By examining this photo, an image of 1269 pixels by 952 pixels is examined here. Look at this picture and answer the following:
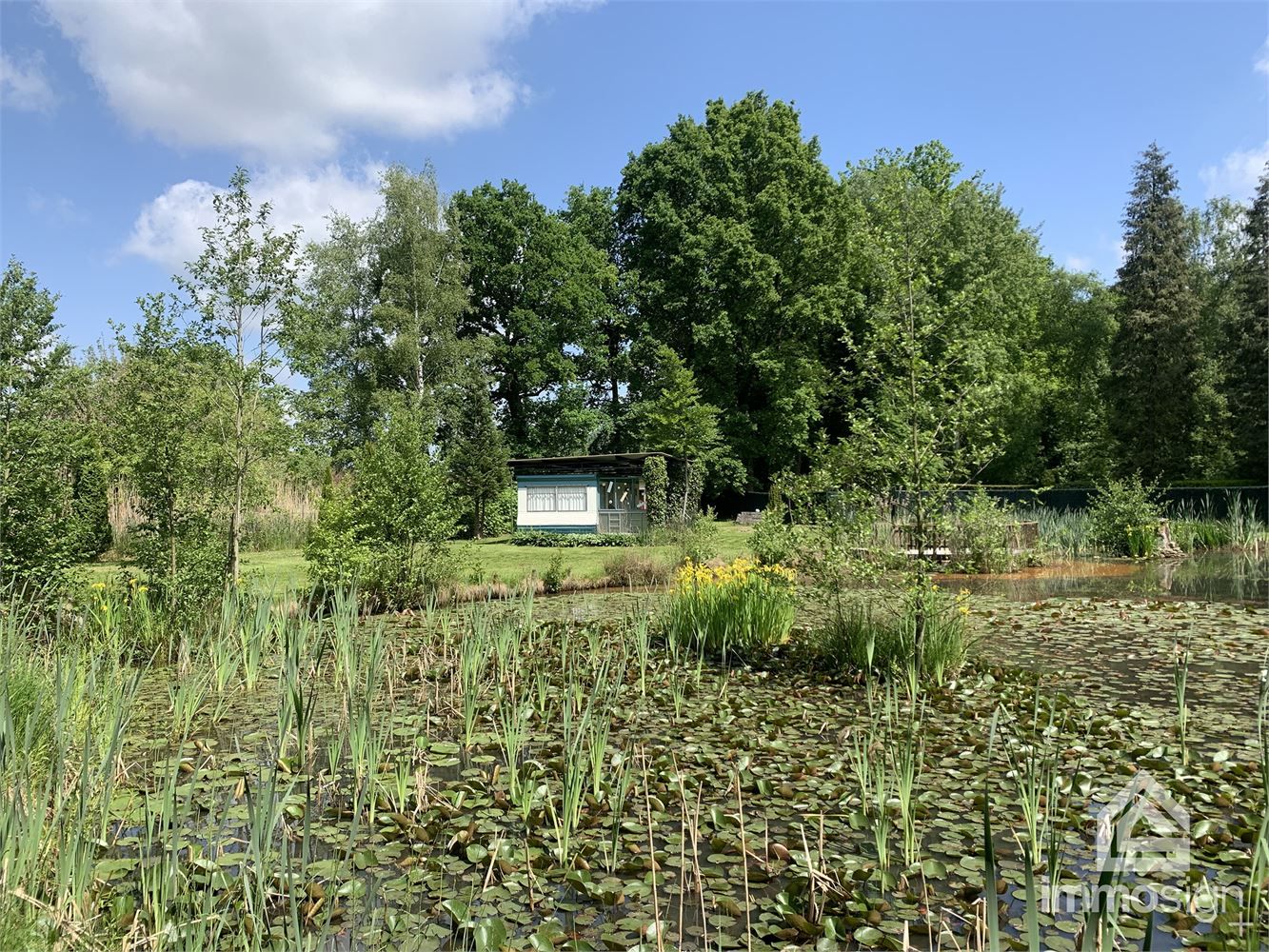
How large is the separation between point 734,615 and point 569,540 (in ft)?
48.6

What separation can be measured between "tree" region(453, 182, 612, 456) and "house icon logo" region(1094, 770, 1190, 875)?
29126mm

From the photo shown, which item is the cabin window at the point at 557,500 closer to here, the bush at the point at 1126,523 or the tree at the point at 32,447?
the bush at the point at 1126,523

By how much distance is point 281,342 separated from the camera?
977cm

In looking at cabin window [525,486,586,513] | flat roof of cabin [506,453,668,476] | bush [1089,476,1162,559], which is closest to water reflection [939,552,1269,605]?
bush [1089,476,1162,559]

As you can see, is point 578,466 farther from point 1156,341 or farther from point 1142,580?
point 1156,341

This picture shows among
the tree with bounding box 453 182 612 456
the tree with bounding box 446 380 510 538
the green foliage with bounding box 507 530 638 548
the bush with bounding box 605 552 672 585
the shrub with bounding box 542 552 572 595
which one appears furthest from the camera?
the tree with bounding box 453 182 612 456

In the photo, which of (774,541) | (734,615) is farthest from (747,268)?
(734,615)

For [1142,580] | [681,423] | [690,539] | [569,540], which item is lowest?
[1142,580]

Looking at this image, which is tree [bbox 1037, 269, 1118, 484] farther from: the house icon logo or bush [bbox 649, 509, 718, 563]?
the house icon logo

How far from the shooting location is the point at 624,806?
3.90m

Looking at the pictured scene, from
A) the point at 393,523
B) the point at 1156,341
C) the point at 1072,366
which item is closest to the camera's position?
the point at 393,523

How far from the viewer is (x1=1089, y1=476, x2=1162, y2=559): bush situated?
1631 cm

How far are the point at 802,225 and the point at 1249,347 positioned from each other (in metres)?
15.2

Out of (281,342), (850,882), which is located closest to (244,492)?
(281,342)
